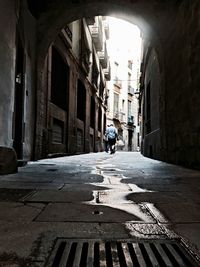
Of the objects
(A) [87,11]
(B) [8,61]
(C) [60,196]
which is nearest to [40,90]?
(A) [87,11]

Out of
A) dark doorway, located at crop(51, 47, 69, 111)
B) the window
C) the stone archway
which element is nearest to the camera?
the stone archway

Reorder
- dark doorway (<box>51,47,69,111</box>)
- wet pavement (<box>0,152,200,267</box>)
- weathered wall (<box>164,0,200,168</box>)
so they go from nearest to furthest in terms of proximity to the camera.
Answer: wet pavement (<box>0,152,200,267</box>)
weathered wall (<box>164,0,200,168</box>)
dark doorway (<box>51,47,69,111</box>)

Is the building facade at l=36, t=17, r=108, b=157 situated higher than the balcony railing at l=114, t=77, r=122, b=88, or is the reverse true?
the balcony railing at l=114, t=77, r=122, b=88

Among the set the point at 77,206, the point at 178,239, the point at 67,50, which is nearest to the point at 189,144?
the point at 77,206

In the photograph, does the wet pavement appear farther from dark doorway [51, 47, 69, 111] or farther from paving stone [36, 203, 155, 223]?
dark doorway [51, 47, 69, 111]

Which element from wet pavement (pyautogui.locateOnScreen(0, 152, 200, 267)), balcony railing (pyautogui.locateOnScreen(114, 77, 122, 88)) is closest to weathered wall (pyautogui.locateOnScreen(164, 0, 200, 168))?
wet pavement (pyautogui.locateOnScreen(0, 152, 200, 267))

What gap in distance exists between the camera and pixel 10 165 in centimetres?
433

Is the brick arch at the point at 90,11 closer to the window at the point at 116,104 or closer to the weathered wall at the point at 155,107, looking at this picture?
the weathered wall at the point at 155,107

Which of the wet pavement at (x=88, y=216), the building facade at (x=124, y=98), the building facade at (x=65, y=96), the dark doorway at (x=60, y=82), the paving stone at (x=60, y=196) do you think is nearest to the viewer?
the wet pavement at (x=88, y=216)

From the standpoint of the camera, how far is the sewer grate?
4.09ft

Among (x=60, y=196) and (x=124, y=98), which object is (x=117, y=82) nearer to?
(x=124, y=98)

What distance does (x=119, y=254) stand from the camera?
133 centimetres

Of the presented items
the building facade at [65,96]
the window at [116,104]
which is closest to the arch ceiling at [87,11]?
the building facade at [65,96]

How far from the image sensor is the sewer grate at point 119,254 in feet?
4.09
